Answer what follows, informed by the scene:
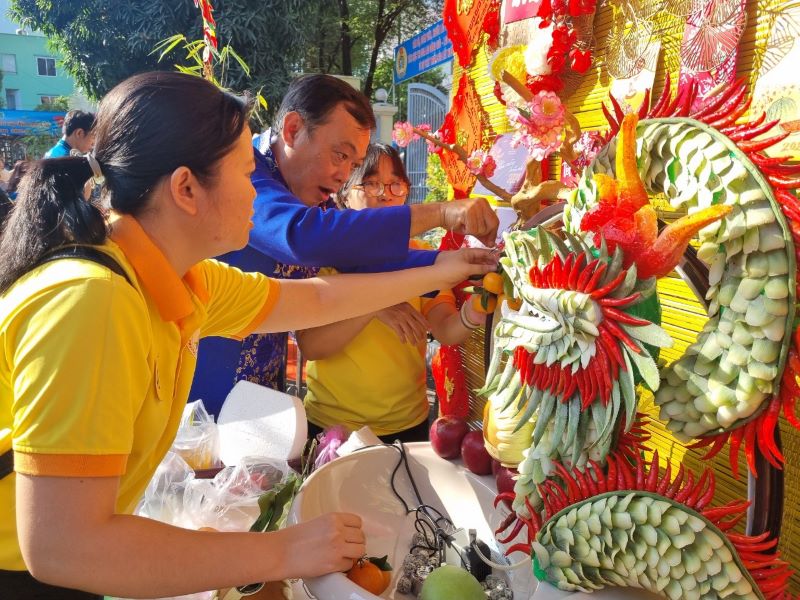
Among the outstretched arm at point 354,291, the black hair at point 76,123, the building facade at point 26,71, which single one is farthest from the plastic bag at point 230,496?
the building facade at point 26,71

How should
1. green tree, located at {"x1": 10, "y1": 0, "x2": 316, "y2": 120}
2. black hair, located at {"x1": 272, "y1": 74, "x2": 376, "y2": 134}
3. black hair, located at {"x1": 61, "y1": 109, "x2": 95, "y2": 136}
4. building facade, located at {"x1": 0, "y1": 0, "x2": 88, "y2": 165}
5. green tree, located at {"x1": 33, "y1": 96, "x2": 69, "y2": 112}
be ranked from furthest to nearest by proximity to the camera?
building facade, located at {"x1": 0, "y1": 0, "x2": 88, "y2": 165}, green tree, located at {"x1": 33, "y1": 96, "x2": 69, "y2": 112}, green tree, located at {"x1": 10, "y1": 0, "x2": 316, "y2": 120}, black hair, located at {"x1": 61, "y1": 109, "x2": 95, "y2": 136}, black hair, located at {"x1": 272, "y1": 74, "x2": 376, "y2": 134}

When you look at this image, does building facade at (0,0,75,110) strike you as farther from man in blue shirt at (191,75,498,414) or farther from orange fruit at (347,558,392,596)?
orange fruit at (347,558,392,596)

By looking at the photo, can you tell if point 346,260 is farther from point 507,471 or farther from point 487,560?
point 487,560

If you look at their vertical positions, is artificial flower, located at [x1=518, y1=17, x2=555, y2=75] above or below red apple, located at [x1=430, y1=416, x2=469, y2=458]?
above

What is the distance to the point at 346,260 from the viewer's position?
1422mm

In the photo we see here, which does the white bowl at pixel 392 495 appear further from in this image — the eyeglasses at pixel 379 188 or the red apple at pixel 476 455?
the eyeglasses at pixel 379 188

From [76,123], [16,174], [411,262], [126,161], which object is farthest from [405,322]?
[76,123]

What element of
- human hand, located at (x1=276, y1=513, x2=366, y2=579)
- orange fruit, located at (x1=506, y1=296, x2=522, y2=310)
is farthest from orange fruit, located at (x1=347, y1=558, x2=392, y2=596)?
orange fruit, located at (x1=506, y1=296, x2=522, y2=310)

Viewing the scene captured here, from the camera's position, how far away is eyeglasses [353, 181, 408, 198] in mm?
1979

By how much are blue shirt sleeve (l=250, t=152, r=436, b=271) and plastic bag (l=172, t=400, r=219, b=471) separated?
504mm

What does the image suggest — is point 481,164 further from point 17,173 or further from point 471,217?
point 17,173

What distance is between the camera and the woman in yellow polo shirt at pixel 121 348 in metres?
0.71

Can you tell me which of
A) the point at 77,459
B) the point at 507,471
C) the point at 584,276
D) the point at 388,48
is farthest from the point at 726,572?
the point at 388,48

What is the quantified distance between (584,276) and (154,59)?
965 cm
